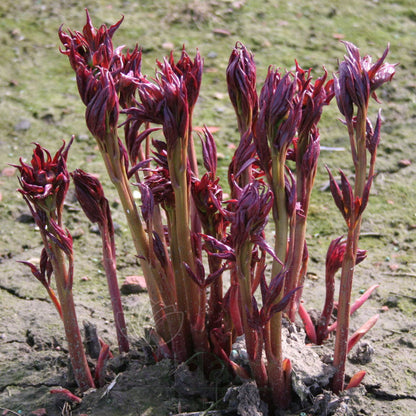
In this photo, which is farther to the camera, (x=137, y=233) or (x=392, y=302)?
(x=392, y=302)

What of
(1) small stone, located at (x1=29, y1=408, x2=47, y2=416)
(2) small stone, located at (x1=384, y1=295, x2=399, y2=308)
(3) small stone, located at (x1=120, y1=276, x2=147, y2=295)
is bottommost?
(3) small stone, located at (x1=120, y1=276, x2=147, y2=295)

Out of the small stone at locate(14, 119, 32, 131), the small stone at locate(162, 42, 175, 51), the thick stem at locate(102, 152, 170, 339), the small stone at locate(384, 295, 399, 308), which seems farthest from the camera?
the small stone at locate(162, 42, 175, 51)

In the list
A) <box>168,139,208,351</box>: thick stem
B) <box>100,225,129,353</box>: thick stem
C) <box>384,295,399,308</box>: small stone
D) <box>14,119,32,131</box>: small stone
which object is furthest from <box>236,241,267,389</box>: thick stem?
<box>14,119,32,131</box>: small stone

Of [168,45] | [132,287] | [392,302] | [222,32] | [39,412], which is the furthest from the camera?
[222,32]

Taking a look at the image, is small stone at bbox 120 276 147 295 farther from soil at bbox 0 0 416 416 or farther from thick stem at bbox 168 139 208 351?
thick stem at bbox 168 139 208 351

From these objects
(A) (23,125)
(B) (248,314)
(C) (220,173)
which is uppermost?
(B) (248,314)

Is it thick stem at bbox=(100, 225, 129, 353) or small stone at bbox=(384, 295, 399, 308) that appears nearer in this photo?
thick stem at bbox=(100, 225, 129, 353)

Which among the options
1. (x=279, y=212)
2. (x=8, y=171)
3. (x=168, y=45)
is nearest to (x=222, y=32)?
(x=168, y=45)

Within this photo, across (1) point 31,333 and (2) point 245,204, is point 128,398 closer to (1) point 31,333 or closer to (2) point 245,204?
(1) point 31,333

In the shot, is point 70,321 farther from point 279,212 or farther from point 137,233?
point 279,212
